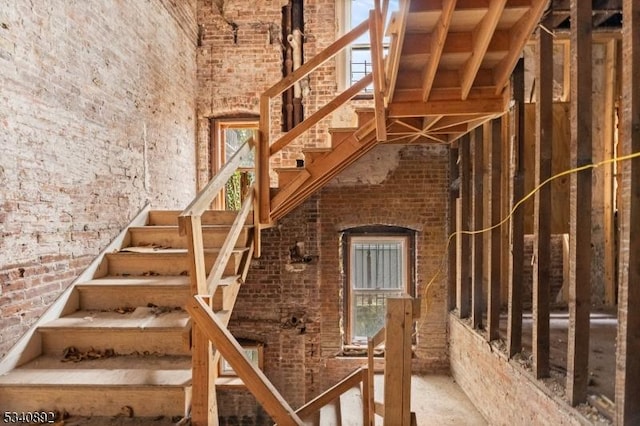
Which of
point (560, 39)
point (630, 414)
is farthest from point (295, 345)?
point (560, 39)

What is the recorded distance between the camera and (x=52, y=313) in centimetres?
282

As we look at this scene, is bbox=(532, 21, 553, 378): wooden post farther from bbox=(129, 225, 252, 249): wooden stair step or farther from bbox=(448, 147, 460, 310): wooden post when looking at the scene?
bbox=(129, 225, 252, 249): wooden stair step

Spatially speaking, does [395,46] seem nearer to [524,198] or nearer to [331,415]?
[524,198]

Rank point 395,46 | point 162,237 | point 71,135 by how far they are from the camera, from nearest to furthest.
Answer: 1. point 395,46
2. point 71,135
3. point 162,237

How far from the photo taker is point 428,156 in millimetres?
5449

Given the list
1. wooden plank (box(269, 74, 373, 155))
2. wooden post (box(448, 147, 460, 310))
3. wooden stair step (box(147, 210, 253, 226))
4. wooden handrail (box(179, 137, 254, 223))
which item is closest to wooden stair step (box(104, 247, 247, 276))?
wooden stair step (box(147, 210, 253, 226))

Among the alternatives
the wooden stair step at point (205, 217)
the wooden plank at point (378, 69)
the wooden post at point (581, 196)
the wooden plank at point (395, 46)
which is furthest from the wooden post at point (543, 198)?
the wooden stair step at point (205, 217)

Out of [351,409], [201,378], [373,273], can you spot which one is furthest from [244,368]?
[373,273]

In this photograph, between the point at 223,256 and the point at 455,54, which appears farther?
the point at 455,54

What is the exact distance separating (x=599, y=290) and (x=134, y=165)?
5.79 meters

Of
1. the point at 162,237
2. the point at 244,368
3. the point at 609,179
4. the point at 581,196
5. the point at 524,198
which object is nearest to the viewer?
the point at 244,368

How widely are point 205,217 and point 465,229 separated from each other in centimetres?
314

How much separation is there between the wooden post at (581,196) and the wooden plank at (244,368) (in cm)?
188

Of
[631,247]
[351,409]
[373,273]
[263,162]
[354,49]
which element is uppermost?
[354,49]
